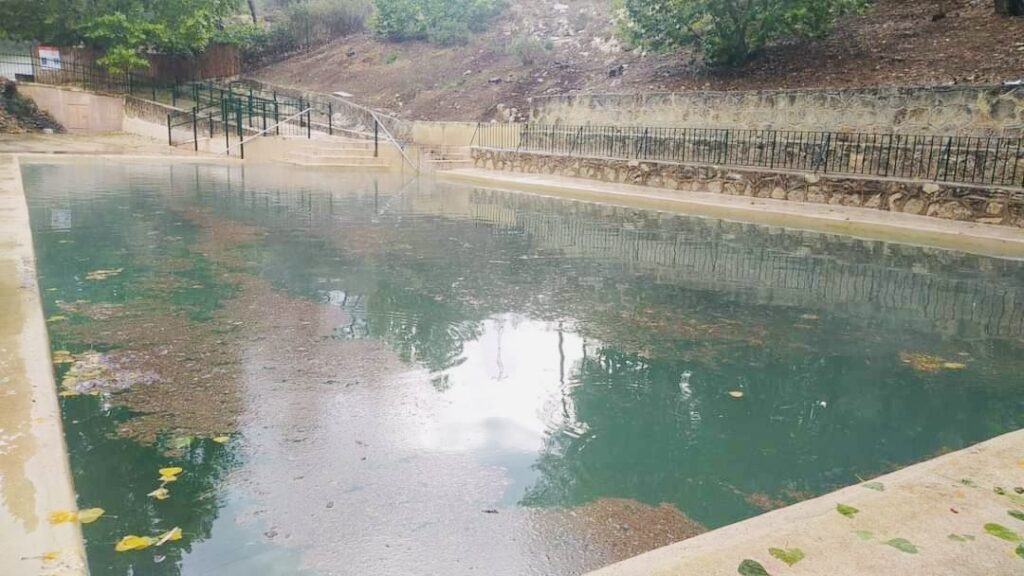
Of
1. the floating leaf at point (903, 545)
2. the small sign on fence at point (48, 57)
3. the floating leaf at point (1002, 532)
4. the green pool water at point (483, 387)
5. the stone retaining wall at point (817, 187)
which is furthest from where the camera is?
the small sign on fence at point (48, 57)

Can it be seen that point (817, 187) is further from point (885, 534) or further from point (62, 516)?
point (62, 516)

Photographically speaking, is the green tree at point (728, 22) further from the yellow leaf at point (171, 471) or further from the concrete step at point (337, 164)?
the yellow leaf at point (171, 471)

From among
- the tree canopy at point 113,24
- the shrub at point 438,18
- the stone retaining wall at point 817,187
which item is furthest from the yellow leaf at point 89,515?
the shrub at point 438,18

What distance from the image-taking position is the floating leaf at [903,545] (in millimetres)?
3178

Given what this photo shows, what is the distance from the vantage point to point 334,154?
2769 cm

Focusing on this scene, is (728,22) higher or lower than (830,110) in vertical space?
higher

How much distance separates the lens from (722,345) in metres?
7.02

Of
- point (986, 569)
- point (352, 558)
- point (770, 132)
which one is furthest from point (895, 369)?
point (770, 132)

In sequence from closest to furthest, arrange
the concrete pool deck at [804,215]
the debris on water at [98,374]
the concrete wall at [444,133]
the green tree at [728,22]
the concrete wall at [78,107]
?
the debris on water at [98,374]
the concrete pool deck at [804,215]
the green tree at [728,22]
the concrete wall at [444,133]
the concrete wall at [78,107]

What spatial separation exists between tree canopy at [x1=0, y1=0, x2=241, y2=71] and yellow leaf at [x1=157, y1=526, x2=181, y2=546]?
3296cm

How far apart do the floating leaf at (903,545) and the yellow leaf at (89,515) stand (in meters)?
3.62

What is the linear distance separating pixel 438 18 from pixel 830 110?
2557 centimetres

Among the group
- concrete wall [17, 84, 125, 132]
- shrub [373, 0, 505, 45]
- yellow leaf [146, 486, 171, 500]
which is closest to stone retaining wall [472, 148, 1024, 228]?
yellow leaf [146, 486, 171, 500]

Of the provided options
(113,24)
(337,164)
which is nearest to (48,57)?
(113,24)
